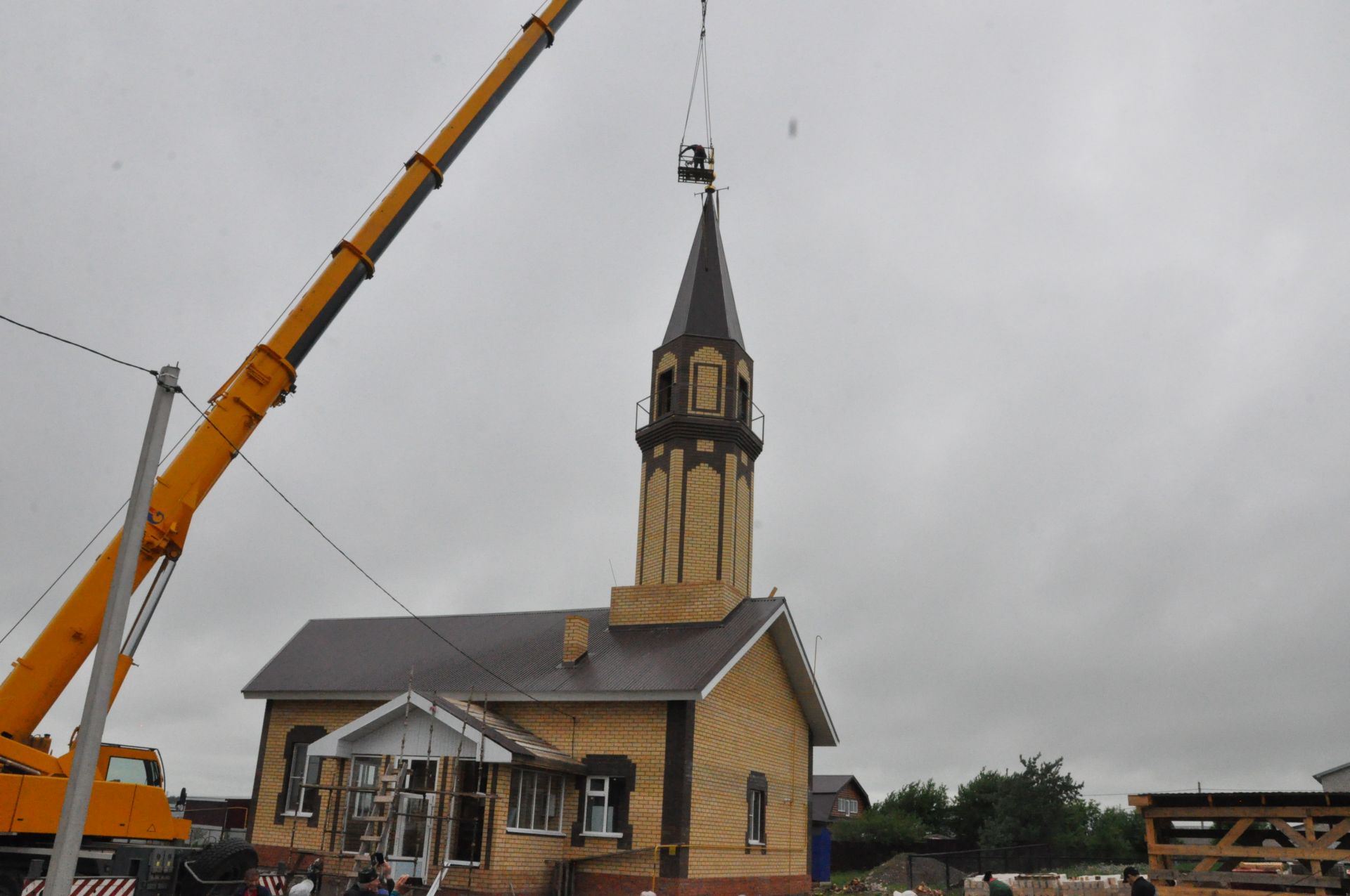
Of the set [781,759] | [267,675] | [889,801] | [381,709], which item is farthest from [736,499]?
[889,801]

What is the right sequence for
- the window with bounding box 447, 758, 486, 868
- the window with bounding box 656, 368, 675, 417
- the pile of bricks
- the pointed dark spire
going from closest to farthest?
the pile of bricks
the window with bounding box 447, 758, 486, 868
the window with bounding box 656, 368, 675, 417
the pointed dark spire

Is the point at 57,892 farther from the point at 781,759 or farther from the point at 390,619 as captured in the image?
the point at 390,619

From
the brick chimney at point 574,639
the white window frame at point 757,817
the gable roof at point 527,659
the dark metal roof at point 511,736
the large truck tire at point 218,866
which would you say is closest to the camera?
the large truck tire at point 218,866

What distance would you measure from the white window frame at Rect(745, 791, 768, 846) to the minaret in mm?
4000

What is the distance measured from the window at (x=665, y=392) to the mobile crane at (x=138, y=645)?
11.6 meters

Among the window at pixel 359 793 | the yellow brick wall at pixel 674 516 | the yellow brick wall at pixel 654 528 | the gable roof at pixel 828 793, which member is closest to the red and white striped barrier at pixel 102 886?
the window at pixel 359 793

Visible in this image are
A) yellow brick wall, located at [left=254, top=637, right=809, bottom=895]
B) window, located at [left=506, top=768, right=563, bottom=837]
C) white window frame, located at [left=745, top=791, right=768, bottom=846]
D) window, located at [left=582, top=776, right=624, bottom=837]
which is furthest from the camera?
white window frame, located at [left=745, top=791, right=768, bottom=846]

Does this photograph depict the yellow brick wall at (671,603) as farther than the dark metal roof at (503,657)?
Yes

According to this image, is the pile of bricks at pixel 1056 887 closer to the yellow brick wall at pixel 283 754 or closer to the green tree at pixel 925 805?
the yellow brick wall at pixel 283 754

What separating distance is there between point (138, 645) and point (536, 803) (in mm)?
9348

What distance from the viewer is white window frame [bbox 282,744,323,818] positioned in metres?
22.6

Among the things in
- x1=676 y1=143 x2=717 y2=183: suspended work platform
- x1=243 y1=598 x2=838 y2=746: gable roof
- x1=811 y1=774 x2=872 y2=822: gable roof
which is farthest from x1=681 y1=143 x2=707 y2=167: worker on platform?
x1=811 y1=774 x2=872 y2=822: gable roof

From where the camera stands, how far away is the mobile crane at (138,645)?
12.0 m

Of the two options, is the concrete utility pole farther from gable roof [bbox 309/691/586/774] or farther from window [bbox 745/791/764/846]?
window [bbox 745/791/764/846]
